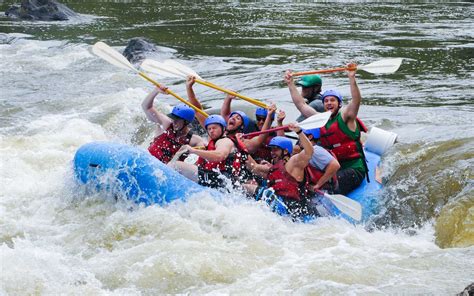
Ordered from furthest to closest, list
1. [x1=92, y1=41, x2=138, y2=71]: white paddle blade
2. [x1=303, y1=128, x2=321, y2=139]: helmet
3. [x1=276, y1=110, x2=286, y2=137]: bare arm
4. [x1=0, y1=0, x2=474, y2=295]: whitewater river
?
[x1=92, y1=41, x2=138, y2=71]: white paddle blade
[x1=276, y1=110, x2=286, y2=137]: bare arm
[x1=303, y1=128, x2=321, y2=139]: helmet
[x1=0, y1=0, x2=474, y2=295]: whitewater river

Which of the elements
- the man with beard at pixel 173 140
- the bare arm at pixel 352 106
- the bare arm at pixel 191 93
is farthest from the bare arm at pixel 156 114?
the bare arm at pixel 352 106

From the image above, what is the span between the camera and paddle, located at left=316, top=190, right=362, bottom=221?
6.03m

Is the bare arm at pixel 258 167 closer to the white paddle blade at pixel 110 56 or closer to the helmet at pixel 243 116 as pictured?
the helmet at pixel 243 116

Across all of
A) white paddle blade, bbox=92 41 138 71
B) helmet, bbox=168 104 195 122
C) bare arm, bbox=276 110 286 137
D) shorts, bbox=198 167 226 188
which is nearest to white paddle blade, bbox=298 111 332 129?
bare arm, bbox=276 110 286 137

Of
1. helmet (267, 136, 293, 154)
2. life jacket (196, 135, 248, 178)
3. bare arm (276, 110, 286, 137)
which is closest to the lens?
helmet (267, 136, 293, 154)

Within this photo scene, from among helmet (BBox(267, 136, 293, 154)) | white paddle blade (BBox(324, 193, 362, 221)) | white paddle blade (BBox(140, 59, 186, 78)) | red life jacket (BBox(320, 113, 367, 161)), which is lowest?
white paddle blade (BBox(324, 193, 362, 221))

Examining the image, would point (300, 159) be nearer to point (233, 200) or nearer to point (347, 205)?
point (347, 205)

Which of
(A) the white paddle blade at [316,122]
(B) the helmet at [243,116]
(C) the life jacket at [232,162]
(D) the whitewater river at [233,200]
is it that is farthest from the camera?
(B) the helmet at [243,116]

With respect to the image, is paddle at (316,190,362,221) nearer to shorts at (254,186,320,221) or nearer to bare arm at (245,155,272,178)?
shorts at (254,186,320,221)

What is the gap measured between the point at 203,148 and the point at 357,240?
1.80m

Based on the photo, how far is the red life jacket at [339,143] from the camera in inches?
268

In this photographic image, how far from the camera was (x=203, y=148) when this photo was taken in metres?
6.79

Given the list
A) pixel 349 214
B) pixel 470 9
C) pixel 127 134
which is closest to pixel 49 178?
pixel 127 134

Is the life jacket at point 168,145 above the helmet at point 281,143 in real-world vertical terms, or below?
below
